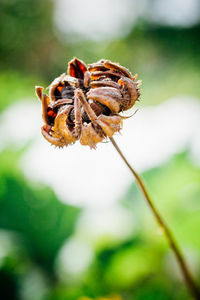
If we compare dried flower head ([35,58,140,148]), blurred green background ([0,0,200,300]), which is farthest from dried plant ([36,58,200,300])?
blurred green background ([0,0,200,300])

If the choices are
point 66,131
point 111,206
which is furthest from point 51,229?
point 66,131

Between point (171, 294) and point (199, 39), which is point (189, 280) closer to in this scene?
point (171, 294)

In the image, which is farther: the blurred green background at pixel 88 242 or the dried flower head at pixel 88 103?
the blurred green background at pixel 88 242

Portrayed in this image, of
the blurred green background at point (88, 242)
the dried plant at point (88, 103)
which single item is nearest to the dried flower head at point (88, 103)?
the dried plant at point (88, 103)

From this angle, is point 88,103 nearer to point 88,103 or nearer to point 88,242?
point 88,103

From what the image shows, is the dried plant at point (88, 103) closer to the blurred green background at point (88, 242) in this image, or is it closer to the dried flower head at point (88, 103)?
the dried flower head at point (88, 103)

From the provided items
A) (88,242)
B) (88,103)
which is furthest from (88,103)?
(88,242)

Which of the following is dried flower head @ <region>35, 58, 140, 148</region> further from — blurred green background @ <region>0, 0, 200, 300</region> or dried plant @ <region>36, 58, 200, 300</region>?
blurred green background @ <region>0, 0, 200, 300</region>

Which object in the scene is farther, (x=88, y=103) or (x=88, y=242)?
(x=88, y=242)

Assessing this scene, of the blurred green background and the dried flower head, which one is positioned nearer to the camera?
the dried flower head
